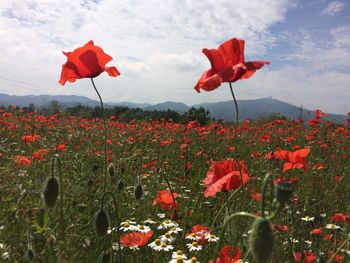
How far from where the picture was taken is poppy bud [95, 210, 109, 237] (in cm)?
154

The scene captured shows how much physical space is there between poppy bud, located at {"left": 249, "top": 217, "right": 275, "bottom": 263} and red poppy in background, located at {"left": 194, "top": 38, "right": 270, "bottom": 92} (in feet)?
1.81

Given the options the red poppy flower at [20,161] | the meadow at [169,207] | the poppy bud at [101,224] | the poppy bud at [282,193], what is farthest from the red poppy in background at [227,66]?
the red poppy flower at [20,161]

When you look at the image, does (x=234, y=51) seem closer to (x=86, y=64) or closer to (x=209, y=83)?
(x=209, y=83)

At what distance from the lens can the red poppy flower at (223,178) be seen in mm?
1875

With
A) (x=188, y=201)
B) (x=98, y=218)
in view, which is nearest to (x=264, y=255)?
(x=98, y=218)

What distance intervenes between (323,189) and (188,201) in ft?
5.85

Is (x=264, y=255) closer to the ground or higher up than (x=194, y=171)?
higher up

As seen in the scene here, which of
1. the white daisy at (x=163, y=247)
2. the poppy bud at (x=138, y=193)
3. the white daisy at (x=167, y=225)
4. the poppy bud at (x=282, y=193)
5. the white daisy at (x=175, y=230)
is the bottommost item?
the white daisy at (x=163, y=247)

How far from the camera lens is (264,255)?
3.49 ft

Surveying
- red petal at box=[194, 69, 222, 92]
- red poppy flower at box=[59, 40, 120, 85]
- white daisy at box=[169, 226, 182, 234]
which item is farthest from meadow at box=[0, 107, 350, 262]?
red poppy flower at box=[59, 40, 120, 85]

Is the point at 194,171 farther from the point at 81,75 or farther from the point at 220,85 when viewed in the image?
the point at 220,85

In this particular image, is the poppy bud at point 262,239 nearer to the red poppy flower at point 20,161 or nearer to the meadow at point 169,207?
the meadow at point 169,207

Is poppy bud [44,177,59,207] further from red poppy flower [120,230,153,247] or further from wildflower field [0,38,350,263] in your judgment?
red poppy flower [120,230,153,247]

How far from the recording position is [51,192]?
145 centimetres
